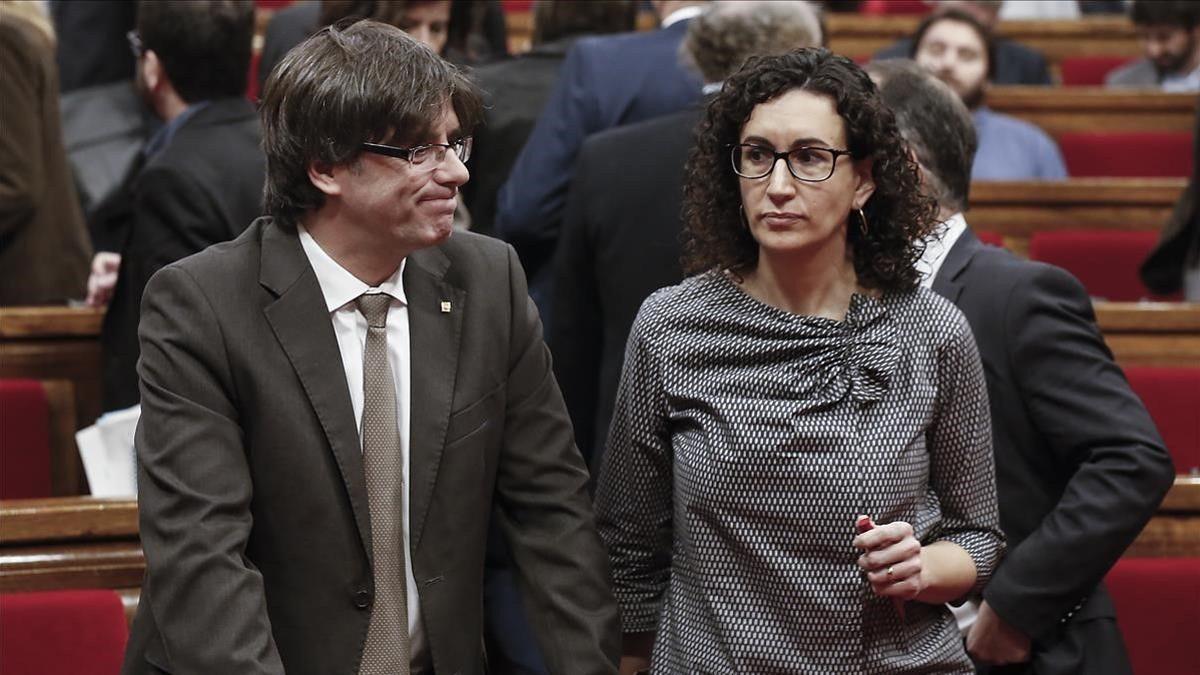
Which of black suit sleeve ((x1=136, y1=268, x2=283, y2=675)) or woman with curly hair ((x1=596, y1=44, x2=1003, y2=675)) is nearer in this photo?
black suit sleeve ((x1=136, y1=268, x2=283, y2=675))

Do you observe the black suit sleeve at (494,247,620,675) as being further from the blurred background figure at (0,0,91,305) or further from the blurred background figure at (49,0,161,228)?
the blurred background figure at (49,0,161,228)

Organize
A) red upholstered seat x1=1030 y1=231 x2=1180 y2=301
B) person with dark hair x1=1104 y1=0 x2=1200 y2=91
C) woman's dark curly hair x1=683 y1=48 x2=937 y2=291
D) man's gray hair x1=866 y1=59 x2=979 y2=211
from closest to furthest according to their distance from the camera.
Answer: woman's dark curly hair x1=683 y1=48 x2=937 y2=291 < man's gray hair x1=866 y1=59 x2=979 y2=211 < red upholstered seat x1=1030 y1=231 x2=1180 y2=301 < person with dark hair x1=1104 y1=0 x2=1200 y2=91

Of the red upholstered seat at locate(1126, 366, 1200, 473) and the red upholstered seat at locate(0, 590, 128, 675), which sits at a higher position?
the red upholstered seat at locate(1126, 366, 1200, 473)

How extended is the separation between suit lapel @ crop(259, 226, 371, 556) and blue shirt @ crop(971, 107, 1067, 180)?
9.73ft

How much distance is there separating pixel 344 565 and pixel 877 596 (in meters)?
0.53

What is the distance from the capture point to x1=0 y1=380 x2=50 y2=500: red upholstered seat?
112 inches

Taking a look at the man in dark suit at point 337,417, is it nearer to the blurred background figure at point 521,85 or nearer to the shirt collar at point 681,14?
the shirt collar at point 681,14

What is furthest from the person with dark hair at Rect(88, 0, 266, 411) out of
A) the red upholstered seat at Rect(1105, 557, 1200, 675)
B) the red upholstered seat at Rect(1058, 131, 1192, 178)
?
the red upholstered seat at Rect(1058, 131, 1192, 178)

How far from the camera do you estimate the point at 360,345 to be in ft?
5.49

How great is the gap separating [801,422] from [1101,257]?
251cm

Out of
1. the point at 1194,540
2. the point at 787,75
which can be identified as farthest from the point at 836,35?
the point at 787,75

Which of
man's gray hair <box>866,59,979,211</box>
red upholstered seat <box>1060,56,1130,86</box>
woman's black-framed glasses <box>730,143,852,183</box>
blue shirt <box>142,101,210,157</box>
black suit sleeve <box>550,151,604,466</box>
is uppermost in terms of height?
woman's black-framed glasses <box>730,143,852,183</box>

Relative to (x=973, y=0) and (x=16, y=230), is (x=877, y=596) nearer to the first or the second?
(x=16, y=230)

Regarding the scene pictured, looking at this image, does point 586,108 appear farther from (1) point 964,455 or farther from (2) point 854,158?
(1) point 964,455
